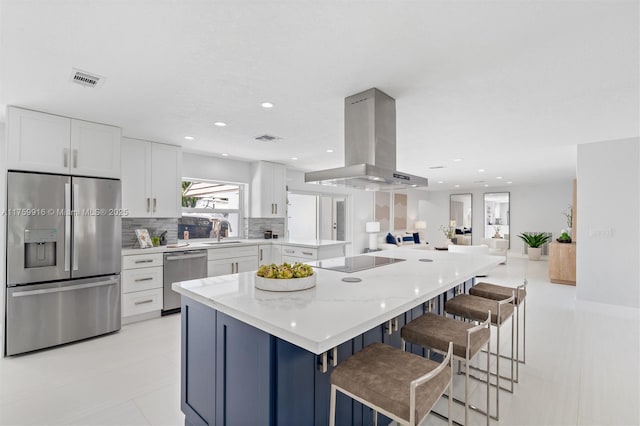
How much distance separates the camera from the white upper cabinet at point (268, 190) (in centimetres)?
563

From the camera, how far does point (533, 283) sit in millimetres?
6195

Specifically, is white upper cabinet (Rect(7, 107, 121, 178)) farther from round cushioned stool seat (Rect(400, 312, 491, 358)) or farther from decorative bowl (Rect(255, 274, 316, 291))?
round cushioned stool seat (Rect(400, 312, 491, 358))

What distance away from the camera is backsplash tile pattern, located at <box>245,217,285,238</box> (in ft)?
18.9

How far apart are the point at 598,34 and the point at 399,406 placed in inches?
88.8

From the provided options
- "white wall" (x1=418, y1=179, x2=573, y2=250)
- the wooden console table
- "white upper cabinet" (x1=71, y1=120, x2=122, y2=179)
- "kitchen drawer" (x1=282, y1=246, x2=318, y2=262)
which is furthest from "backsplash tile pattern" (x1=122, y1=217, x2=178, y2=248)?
"white wall" (x1=418, y1=179, x2=573, y2=250)

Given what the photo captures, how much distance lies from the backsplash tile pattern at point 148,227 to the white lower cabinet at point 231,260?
28.4 inches

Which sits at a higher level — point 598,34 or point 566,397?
point 598,34

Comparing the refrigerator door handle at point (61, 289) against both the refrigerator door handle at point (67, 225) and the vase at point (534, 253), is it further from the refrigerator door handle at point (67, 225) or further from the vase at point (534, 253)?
the vase at point (534, 253)

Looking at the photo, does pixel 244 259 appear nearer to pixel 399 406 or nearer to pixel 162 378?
pixel 162 378

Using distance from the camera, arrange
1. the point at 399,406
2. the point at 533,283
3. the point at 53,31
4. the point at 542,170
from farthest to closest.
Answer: the point at 542,170
the point at 533,283
the point at 53,31
the point at 399,406

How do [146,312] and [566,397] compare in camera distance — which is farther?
[146,312]

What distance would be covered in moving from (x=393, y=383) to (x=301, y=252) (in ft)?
12.2

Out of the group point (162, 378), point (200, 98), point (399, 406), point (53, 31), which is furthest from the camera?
point (200, 98)

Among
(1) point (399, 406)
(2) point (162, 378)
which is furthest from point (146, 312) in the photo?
(1) point (399, 406)
